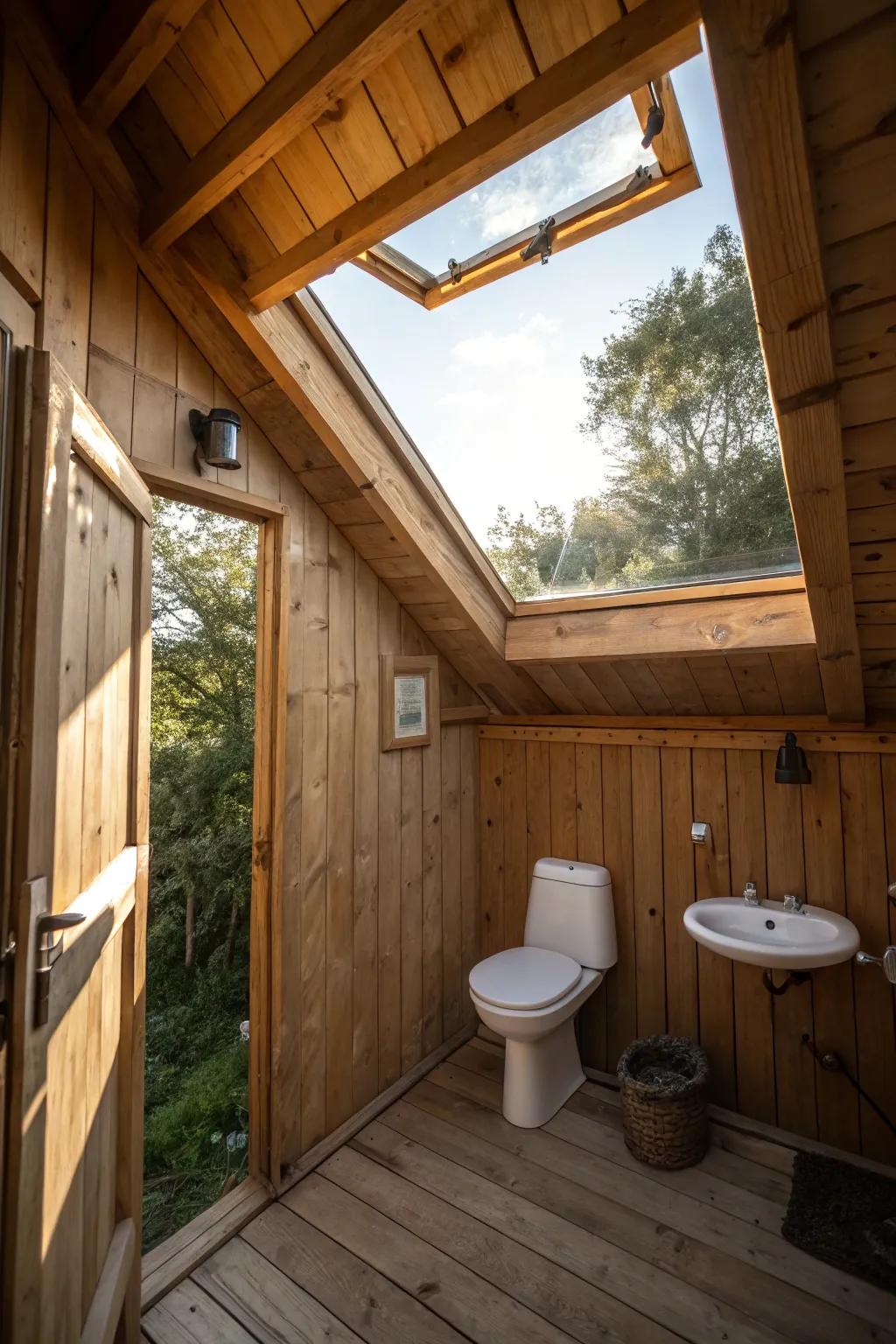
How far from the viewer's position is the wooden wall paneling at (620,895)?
8.20 ft

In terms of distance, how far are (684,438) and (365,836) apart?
5.25 ft

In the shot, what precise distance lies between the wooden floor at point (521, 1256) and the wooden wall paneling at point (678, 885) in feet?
1.27

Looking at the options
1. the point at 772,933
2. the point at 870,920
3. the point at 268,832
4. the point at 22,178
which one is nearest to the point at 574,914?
the point at 772,933

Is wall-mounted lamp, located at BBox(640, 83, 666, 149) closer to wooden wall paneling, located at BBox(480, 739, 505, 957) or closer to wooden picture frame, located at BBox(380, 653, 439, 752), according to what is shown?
wooden picture frame, located at BBox(380, 653, 439, 752)

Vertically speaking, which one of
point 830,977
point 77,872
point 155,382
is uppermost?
point 155,382

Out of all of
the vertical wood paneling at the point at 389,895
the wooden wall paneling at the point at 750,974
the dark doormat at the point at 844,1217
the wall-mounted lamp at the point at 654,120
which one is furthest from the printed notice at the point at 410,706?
the dark doormat at the point at 844,1217

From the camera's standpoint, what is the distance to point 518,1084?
2209mm

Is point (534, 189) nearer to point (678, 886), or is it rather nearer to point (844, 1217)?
point (678, 886)

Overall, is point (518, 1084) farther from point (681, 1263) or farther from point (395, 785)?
point (395, 785)

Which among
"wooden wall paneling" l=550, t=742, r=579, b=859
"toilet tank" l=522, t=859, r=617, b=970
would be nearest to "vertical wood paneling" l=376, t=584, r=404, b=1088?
"toilet tank" l=522, t=859, r=617, b=970

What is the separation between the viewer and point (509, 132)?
3.66ft

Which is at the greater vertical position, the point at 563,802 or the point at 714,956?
the point at 563,802

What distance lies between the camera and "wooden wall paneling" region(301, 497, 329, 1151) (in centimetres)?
205

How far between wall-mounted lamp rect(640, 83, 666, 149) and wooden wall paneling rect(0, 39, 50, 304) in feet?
3.77
